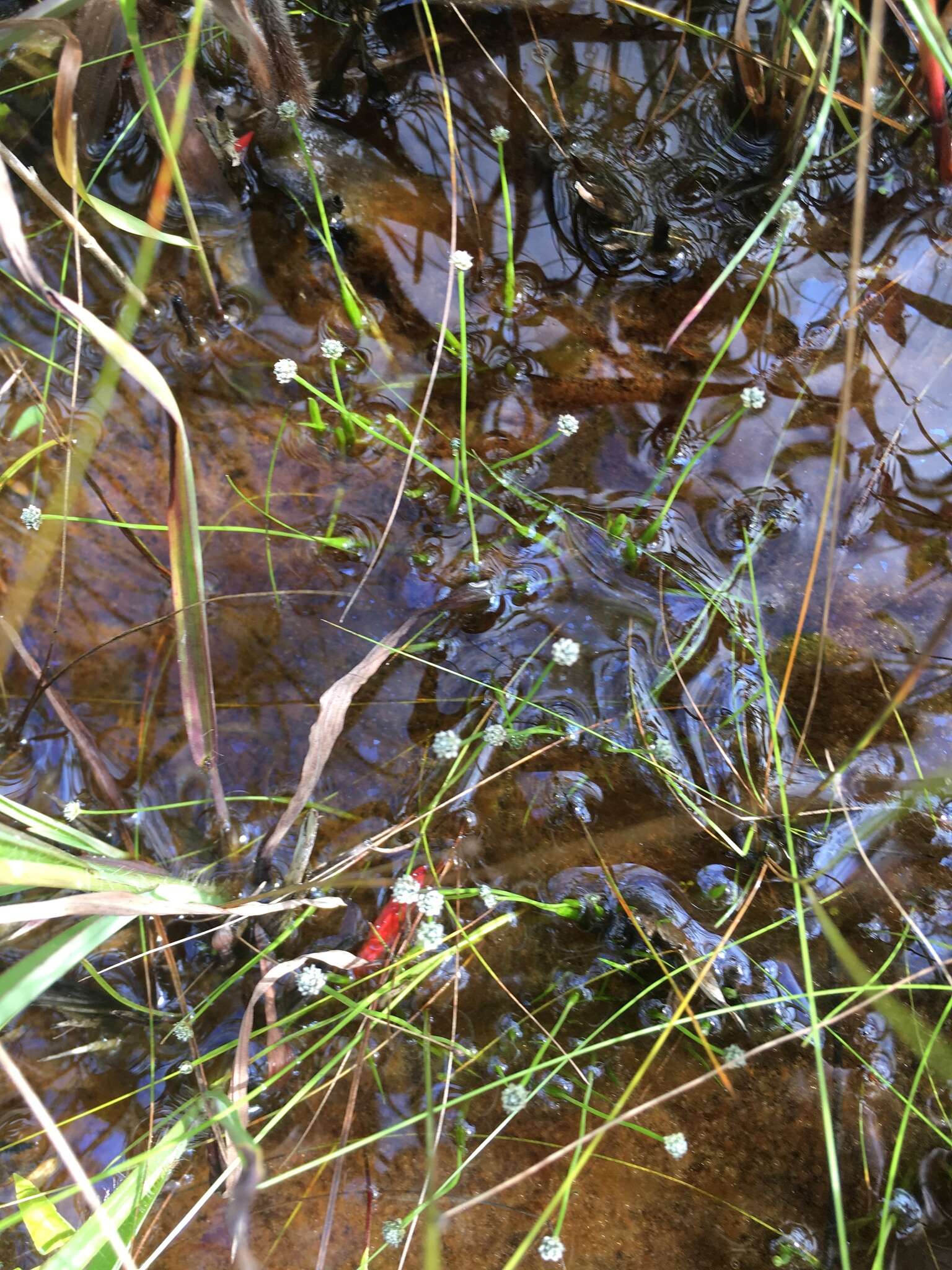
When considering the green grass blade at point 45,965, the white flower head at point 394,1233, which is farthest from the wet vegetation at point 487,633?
the green grass blade at point 45,965

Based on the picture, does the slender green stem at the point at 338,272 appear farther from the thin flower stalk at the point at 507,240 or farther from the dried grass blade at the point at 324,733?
the dried grass blade at the point at 324,733

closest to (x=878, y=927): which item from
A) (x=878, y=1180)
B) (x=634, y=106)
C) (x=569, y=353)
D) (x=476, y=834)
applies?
(x=878, y=1180)

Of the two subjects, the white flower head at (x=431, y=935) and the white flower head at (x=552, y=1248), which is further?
the white flower head at (x=431, y=935)

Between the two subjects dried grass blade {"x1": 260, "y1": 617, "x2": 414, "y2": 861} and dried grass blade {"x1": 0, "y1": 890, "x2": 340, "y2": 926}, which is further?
dried grass blade {"x1": 260, "y1": 617, "x2": 414, "y2": 861}

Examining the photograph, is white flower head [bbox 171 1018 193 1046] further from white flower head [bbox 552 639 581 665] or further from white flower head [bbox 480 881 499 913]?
white flower head [bbox 552 639 581 665]

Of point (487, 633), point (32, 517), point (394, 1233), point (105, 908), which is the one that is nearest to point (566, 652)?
point (487, 633)

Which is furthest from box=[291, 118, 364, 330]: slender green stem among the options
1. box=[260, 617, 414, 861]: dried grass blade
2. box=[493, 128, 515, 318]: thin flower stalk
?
box=[260, 617, 414, 861]: dried grass blade

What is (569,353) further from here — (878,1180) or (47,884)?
(878,1180)
